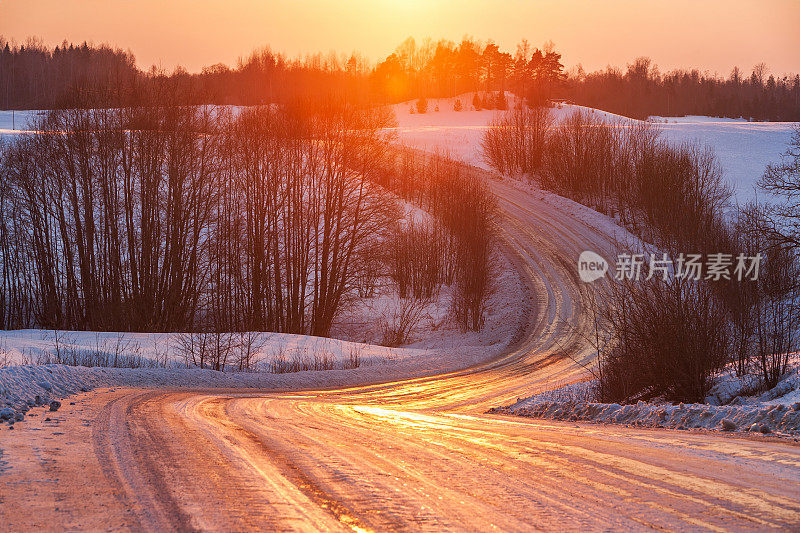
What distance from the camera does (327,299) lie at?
36000mm

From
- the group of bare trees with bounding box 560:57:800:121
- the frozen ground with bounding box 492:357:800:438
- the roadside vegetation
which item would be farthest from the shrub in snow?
the group of bare trees with bounding box 560:57:800:121

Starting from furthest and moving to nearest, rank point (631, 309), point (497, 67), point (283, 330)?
point (497, 67)
point (283, 330)
point (631, 309)

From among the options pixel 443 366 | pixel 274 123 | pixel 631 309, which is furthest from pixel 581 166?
pixel 631 309

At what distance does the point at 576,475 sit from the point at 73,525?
13.0 ft

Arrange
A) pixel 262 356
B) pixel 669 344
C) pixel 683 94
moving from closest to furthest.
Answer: pixel 669 344 < pixel 262 356 < pixel 683 94

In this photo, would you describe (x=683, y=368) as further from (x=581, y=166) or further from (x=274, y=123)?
(x=581, y=166)

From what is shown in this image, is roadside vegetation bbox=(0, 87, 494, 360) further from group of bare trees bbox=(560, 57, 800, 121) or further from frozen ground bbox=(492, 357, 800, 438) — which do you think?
group of bare trees bbox=(560, 57, 800, 121)

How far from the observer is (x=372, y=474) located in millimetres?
5949

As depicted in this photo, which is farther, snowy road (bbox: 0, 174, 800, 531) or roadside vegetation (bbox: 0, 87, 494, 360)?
roadside vegetation (bbox: 0, 87, 494, 360)

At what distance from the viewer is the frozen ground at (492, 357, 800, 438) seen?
8.59m

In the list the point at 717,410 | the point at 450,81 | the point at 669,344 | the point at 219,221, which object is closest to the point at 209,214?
the point at 219,221

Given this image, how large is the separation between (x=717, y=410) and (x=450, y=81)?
14856 centimetres

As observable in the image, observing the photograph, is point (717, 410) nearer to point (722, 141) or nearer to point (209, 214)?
point (209, 214)

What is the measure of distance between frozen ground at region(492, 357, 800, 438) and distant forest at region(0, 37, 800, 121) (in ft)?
255
